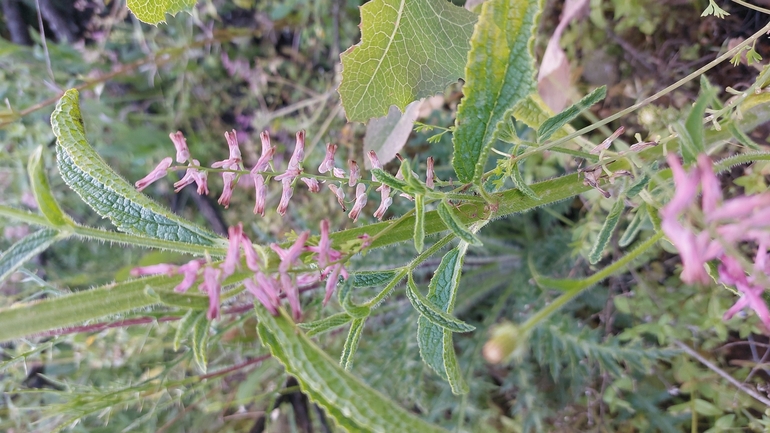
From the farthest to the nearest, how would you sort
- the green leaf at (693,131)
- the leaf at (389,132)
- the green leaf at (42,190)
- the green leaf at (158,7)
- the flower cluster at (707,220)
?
the leaf at (389,132) → the green leaf at (158,7) → the green leaf at (42,190) → the green leaf at (693,131) → the flower cluster at (707,220)

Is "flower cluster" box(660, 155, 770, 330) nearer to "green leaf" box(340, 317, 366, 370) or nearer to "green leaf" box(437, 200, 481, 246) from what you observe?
"green leaf" box(437, 200, 481, 246)

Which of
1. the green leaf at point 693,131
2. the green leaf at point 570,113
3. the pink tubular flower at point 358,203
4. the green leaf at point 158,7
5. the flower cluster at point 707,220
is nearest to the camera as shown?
the flower cluster at point 707,220

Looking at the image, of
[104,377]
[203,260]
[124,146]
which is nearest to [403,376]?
[203,260]

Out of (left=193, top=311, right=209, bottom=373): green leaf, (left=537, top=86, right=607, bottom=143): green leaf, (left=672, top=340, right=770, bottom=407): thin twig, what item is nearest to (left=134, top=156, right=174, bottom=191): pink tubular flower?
(left=193, top=311, right=209, bottom=373): green leaf

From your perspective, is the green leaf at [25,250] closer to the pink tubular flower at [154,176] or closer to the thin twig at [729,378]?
the pink tubular flower at [154,176]

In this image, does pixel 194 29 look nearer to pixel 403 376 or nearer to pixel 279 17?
pixel 279 17

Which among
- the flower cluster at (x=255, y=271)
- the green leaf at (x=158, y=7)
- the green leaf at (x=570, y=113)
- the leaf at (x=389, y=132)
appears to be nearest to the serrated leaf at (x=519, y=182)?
the green leaf at (x=570, y=113)
